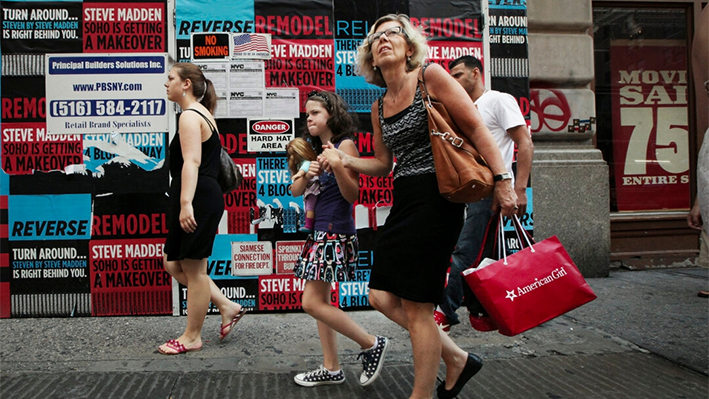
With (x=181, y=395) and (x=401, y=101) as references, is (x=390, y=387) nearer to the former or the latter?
(x=181, y=395)

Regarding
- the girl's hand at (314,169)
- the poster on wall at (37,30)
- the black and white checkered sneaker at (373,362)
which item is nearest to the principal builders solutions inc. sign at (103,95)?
the poster on wall at (37,30)

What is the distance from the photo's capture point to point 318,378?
331 cm

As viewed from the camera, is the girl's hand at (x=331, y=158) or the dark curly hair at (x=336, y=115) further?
the dark curly hair at (x=336, y=115)

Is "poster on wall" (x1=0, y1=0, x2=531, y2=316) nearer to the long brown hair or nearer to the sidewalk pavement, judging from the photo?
the sidewalk pavement

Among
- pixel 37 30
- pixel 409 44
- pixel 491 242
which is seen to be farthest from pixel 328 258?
pixel 37 30

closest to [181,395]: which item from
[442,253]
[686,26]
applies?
[442,253]

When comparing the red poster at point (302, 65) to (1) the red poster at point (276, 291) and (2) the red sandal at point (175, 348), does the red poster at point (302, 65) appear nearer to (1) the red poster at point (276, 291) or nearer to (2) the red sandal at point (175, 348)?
(1) the red poster at point (276, 291)

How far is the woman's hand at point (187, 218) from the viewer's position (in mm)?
3637

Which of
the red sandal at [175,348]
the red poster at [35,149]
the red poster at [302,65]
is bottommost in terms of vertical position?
the red sandal at [175,348]

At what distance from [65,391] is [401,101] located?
253 centimetres

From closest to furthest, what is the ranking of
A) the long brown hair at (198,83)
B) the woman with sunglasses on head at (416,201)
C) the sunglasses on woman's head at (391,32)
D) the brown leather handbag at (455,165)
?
the brown leather handbag at (455,165) → the woman with sunglasses on head at (416,201) → the sunglasses on woman's head at (391,32) → the long brown hair at (198,83)

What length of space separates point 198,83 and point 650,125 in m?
5.91

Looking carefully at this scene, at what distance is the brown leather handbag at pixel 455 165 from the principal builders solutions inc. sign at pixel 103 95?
3.10 m

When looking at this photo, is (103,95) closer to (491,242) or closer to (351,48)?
(351,48)
